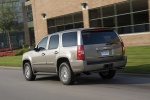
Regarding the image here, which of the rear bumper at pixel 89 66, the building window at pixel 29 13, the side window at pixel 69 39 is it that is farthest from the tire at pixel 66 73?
the building window at pixel 29 13

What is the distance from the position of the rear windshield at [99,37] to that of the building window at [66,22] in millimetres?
22538

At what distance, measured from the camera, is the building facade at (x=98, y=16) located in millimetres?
27547

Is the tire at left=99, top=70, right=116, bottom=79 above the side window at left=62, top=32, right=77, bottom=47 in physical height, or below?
below

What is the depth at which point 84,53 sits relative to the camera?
36.9 ft

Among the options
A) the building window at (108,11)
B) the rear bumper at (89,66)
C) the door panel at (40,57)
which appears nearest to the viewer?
the rear bumper at (89,66)

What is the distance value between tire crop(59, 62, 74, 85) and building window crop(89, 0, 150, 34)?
52.8ft

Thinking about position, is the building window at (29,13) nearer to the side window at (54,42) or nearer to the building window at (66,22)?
the building window at (66,22)

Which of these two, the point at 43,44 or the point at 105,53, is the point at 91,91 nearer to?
the point at 105,53

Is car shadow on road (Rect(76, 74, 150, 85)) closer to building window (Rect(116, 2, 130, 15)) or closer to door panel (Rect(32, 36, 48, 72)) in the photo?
door panel (Rect(32, 36, 48, 72))

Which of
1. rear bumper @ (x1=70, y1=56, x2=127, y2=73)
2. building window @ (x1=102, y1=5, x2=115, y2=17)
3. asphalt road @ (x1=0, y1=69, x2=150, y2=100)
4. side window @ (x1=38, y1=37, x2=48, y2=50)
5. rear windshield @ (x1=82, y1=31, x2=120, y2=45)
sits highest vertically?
building window @ (x1=102, y1=5, x2=115, y2=17)

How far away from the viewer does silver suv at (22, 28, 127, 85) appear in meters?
11.3

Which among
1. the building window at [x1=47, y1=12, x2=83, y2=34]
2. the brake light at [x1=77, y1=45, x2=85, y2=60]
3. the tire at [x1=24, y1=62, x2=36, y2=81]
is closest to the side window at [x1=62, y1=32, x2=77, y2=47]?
the brake light at [x1=77, y1=45, x2=85, y2=60]

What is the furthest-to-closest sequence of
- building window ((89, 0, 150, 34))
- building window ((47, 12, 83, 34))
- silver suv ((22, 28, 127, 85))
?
building window ((47, 12, 83, 34)) < building window ((89, 0, 150, 34)) < silver suv ((22, 28, 127, 85))

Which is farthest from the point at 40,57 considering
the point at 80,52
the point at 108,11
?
the point at 108,11
